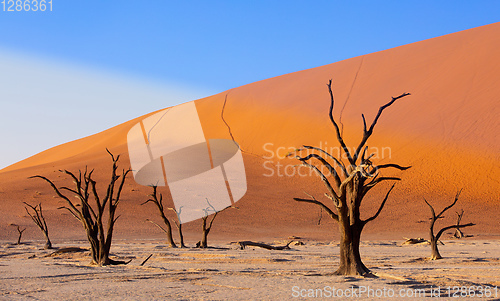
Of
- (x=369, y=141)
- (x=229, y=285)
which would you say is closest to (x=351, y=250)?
(x=229, y=285)

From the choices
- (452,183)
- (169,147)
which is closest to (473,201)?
(452,183)

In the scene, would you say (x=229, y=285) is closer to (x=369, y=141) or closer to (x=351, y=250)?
(x=351, y=250)

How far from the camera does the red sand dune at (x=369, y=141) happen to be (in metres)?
38.8

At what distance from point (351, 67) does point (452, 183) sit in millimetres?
32711

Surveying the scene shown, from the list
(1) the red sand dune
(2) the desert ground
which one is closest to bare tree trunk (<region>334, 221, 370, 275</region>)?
(2) the desert ground

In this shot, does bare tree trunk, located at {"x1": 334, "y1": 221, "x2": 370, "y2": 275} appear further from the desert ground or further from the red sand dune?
the red sand dune

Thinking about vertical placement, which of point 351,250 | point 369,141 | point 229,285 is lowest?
point 229,285

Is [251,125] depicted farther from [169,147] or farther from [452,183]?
[452,183]

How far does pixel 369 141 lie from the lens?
5725 centimetres

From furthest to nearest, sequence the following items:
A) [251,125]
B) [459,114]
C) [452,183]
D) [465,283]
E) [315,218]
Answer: [251,125], [459,114], [452,183], [315,218], [465,283]

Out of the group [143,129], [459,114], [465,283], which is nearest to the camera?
[465,283]

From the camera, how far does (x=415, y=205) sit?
4288 centimetres

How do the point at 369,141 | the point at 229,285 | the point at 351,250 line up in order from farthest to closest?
the point at 369,141
the point at 351,250
the point at 229,285

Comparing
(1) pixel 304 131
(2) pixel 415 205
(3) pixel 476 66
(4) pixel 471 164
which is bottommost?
(2) pixel 415 205
